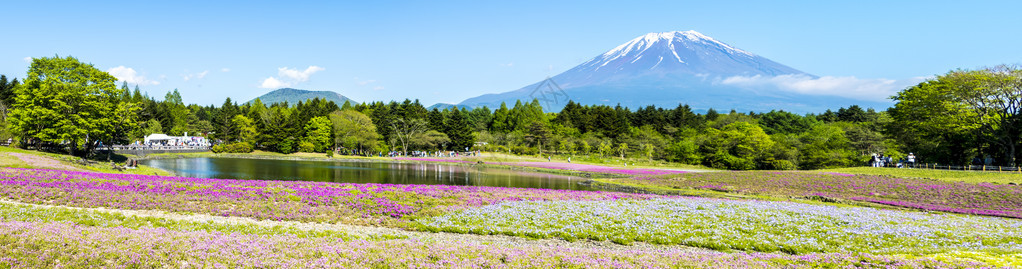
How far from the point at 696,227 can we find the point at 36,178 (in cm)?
2612

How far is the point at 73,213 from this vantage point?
12.7m

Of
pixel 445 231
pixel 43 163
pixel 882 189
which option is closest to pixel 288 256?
pixel 445 231

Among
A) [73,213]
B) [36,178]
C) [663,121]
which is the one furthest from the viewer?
[663,121]

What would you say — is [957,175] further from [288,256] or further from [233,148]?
[233,148]

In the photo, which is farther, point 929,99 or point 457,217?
point 929,99

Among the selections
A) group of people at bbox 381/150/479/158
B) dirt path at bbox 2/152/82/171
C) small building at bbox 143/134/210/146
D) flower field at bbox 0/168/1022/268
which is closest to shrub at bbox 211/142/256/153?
small building at bbox 143/134/210/146

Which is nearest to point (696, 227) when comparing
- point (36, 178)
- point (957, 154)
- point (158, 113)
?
point (36, 178)

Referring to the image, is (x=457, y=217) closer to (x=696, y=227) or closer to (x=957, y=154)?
(x=696, y=227)

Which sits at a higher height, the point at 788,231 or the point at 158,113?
the point at 158,113

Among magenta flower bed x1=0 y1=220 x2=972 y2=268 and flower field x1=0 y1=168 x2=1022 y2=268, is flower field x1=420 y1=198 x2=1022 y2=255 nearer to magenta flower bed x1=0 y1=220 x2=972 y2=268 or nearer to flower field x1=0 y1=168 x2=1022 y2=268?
flower field x1=0 y1=168 x2=1022 y2=268

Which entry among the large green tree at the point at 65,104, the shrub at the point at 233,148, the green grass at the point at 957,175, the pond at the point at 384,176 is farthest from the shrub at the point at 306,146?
the green grass at the point at 957,175

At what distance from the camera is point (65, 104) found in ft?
135

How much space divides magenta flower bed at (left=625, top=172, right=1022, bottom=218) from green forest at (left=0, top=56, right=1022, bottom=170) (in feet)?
66.5

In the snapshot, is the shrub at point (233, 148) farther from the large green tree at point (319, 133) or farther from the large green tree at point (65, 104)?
the large green tree at point (65, 104)
